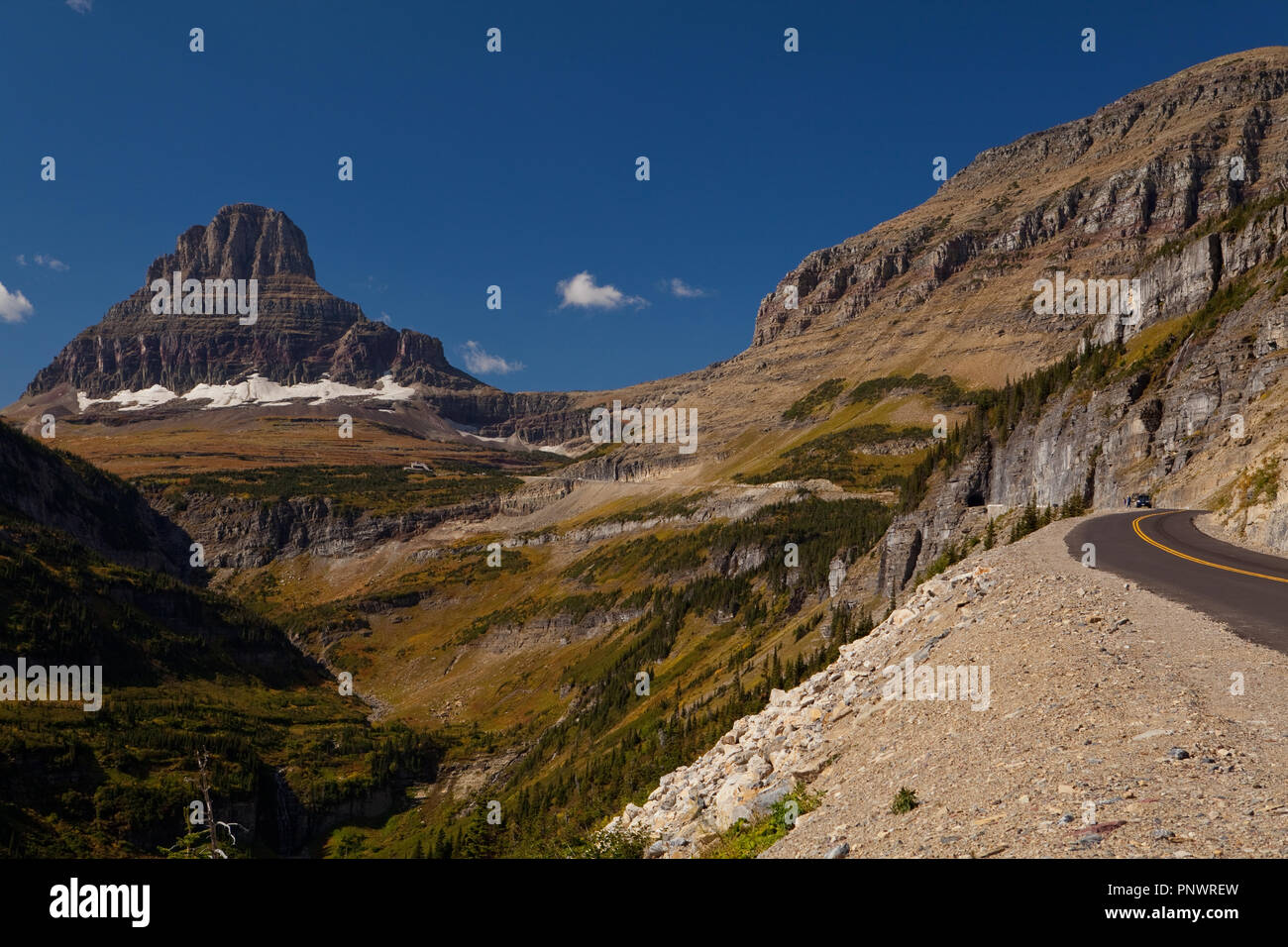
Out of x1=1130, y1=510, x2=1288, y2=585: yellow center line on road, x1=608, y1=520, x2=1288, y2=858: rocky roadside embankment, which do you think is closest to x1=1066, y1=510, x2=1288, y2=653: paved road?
x1=1130, y1=510, x2=1288, y2=585: yellow center line on road

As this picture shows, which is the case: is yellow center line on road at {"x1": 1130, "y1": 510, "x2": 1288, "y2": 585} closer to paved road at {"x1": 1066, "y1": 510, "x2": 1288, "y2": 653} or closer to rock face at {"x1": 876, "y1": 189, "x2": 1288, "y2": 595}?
paved road at {"x1": 1066, "y1": 510, "x2": 1288, "y2": 653}

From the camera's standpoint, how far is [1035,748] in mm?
11711

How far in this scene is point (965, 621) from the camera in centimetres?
2295

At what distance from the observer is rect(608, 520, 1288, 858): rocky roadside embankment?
891cm

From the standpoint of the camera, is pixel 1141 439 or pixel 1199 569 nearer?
pixel 1199 569

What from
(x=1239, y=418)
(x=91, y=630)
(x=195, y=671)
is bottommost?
(x=195, y=671)

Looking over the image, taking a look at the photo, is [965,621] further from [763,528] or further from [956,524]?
[763,528]

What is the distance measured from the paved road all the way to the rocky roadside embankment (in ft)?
3.37

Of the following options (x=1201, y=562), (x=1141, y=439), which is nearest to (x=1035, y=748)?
(x=1201, y=562)

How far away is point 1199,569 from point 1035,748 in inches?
792

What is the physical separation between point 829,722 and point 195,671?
164455 millimetres

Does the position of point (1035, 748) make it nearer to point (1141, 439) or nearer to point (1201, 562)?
point (1201, 562)

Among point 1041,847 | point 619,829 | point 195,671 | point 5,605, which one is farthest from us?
point 195,671
